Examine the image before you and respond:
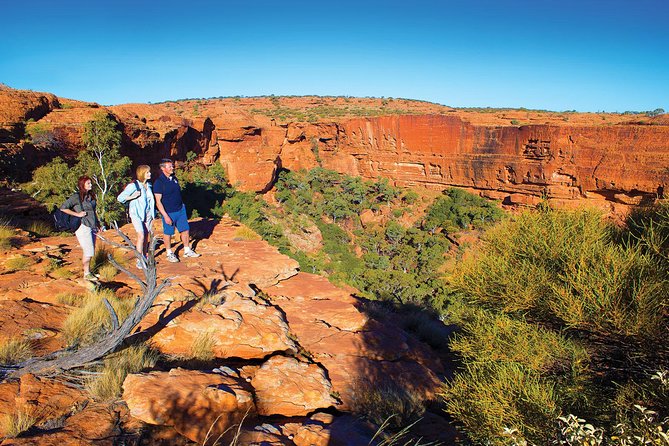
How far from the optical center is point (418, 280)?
1948 centimetres

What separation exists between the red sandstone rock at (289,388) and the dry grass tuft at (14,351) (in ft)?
5.32

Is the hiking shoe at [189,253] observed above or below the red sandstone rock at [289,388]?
above

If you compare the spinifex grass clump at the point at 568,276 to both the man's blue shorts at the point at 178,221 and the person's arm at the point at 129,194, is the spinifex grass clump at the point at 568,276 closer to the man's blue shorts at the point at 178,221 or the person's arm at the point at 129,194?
the man's blue shorts at the point at 178,221

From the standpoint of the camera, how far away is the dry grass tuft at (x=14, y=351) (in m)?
2.38

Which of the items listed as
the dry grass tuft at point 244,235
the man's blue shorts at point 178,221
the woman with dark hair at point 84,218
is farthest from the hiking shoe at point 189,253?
the dry grass tuft at point 244,235

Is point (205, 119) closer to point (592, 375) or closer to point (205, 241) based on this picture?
point (205, 241)

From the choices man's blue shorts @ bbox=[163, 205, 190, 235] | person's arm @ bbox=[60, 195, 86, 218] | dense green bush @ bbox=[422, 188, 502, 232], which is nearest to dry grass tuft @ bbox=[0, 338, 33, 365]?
person's arm @ bbox=[60, 195, 86, 218]

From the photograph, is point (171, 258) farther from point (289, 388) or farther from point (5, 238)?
point (289, 388)

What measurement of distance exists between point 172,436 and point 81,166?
30.8 ft

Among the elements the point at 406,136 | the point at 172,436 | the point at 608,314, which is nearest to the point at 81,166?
the point at 172,436

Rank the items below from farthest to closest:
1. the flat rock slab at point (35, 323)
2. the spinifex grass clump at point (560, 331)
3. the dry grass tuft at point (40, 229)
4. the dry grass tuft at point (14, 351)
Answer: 1. the dry grass tuft at point (40, 229)
2. the spinifex grass clump at point (560, 331)
3. the flat rock slab at point (35, 323)
4. the dry grass tuft at point (14, 351)

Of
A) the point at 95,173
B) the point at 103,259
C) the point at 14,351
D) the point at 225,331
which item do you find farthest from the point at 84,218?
the point at 95,173

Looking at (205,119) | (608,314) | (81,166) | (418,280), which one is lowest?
(418,280)

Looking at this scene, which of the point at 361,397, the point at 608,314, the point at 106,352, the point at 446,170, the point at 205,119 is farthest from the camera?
the point at 446,170
